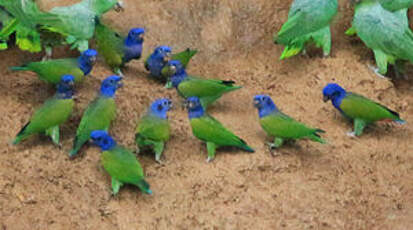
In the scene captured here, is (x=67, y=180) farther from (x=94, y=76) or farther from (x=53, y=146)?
(x=94, y=76)

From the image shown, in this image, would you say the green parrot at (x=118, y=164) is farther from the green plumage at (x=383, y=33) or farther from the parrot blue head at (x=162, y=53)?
the green plumage at (x=383, y=33)

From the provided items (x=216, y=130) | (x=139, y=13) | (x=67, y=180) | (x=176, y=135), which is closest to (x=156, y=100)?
(x=176, y=135)

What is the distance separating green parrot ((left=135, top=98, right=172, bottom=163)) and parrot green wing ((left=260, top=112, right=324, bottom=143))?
0.89 meters

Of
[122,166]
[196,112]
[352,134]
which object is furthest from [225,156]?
[352,134]

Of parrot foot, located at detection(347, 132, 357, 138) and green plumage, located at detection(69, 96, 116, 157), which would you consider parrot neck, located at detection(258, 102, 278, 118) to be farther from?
green plumage, located at detection(69, 96, 116, 157)

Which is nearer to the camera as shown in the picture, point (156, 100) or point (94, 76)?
point (156, 100)

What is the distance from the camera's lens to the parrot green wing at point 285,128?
5191mm

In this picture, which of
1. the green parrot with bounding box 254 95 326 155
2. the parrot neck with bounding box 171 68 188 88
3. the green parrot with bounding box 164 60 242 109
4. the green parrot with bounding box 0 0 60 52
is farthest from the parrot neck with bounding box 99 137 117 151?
the green parrot with bounding box 0 0 60 52

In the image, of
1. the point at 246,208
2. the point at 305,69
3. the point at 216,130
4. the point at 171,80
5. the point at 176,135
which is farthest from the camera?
the point at 305,69

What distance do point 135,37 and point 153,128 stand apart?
1402 millimetres

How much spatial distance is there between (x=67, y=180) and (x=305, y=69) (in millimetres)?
2993

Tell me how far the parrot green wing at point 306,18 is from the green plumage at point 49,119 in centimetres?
244

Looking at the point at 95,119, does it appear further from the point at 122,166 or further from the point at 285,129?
the point at 285,129

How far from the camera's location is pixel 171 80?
6.05 meters
